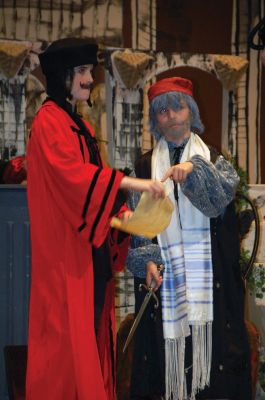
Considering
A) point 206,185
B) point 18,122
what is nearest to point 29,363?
point 206,185

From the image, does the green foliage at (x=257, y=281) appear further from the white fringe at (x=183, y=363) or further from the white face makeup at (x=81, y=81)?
the white face makeup at (x=81, y=81)

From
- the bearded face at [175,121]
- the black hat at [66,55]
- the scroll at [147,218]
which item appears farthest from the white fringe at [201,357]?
the black hat at [66,55]

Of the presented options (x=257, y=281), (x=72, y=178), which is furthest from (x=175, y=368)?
(x=257, y=281)

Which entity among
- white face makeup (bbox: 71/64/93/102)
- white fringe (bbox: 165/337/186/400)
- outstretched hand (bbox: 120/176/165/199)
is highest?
white face makeup (bbox: 71/64/93/102)

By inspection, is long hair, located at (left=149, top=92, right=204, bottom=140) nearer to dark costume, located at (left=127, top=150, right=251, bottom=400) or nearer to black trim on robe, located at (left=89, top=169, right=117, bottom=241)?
dark costume, located at (left=127, top=150, right=251, bottom=400)

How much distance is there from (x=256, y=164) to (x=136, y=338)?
1.89 meters

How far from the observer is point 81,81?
7.70ft

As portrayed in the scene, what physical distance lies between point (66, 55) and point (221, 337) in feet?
3.97

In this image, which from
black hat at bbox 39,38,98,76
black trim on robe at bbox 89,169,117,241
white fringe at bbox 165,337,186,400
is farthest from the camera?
white fringe at bbox 165,337,186,400

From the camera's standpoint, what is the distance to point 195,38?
4.05 metres

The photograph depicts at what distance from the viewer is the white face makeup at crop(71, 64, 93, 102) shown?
92.1 inches

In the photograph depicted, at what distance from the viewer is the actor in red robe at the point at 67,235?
2.17 meters

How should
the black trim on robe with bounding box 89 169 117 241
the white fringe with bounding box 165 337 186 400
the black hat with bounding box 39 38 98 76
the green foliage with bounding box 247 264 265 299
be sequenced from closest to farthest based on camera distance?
the black trim on robe with bounding box 89 169 117 241 → the black hat with bounding box 39 38 98 76 → the white fringe with bounding box 165 337 186 400 → the green foliage with bounding box 247 264 265 299

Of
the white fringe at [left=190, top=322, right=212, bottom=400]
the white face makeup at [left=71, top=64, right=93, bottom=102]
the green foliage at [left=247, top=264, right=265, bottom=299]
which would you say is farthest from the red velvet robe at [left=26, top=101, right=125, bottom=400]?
the green foliage at [left=247, top=264, right=265, bottom=299]
